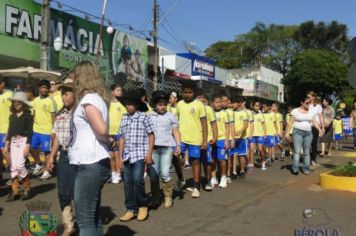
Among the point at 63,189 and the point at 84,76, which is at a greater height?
the point at 84,76

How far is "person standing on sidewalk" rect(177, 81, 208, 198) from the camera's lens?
28.1 ft

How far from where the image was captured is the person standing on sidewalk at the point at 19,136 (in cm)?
794

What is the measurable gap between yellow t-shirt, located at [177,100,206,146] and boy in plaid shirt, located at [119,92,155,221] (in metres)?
1.73

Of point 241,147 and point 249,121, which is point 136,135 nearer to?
point 241,147

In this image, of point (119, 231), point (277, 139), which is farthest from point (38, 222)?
point (277, 139)

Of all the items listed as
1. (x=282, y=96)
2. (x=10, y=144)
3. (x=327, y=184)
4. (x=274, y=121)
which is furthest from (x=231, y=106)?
(x=282, y=96)

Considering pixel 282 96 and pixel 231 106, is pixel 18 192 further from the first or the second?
A: pixel 282 96

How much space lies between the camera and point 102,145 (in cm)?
451

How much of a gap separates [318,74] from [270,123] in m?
40.5

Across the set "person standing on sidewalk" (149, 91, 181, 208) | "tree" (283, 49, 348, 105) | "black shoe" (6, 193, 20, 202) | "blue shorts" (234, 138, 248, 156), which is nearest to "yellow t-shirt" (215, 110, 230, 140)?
"blue shorts" (234, 138, 248, 156)

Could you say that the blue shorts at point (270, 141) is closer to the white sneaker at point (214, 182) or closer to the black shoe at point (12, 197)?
the white sneaker at point (214, 182)

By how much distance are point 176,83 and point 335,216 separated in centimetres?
1943

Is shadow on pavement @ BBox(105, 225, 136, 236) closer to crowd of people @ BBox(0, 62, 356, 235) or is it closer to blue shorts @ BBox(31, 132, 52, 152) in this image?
crowd of people @ BBox(0, 62, 356, 235)

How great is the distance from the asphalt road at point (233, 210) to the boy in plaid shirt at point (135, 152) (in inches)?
9.3
